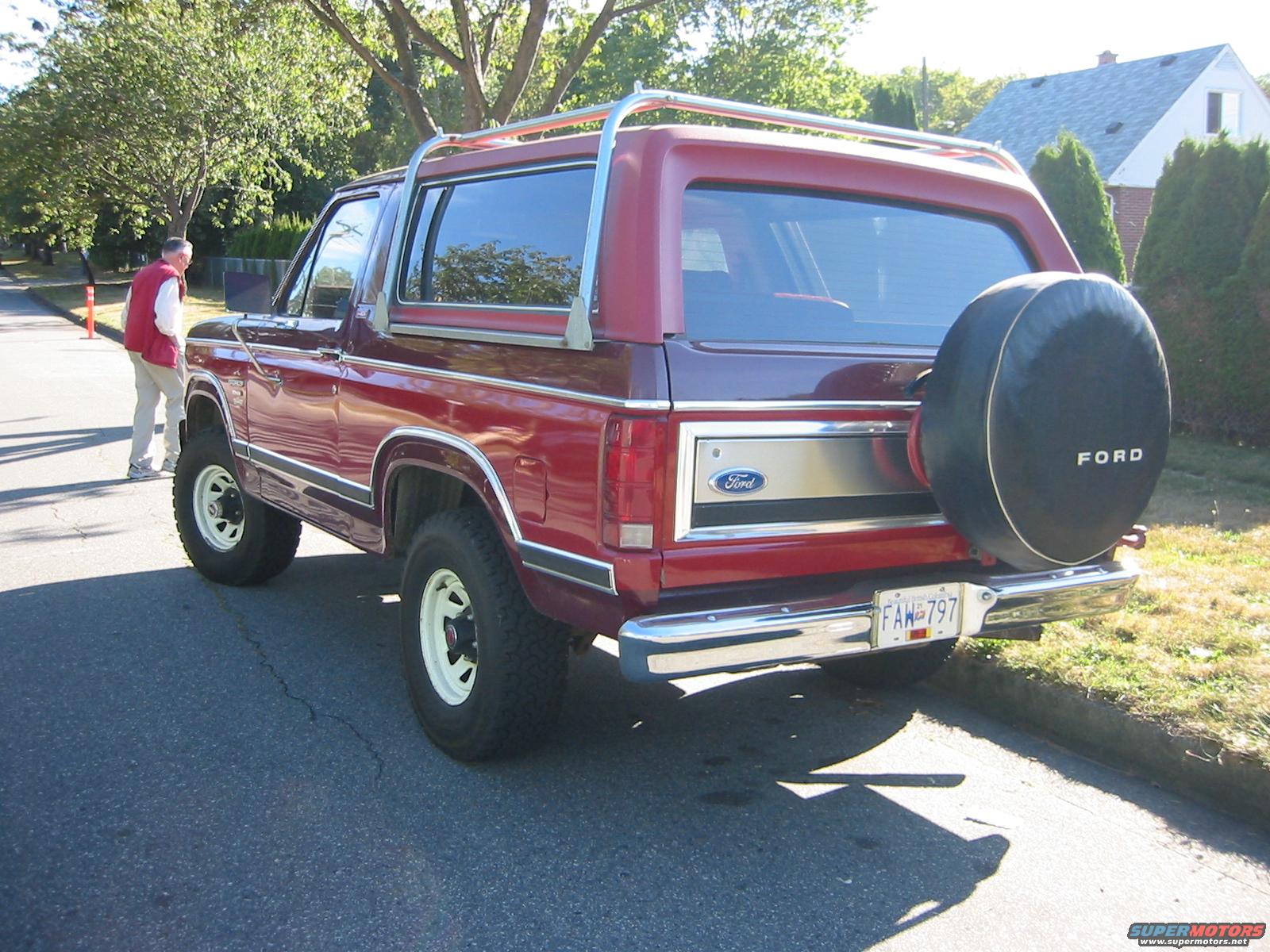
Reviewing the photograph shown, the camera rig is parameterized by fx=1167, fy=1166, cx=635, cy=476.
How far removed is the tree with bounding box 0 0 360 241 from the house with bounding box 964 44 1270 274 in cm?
1923

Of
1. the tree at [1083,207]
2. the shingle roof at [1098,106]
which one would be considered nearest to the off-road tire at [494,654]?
the tree at [1083,207]

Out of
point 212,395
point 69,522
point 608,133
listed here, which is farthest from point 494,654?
point 69,522

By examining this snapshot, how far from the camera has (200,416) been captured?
6652 millimetres

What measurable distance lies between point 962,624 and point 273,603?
378cm

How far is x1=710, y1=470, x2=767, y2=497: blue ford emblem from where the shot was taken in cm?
337

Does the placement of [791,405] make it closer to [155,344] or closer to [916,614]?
[916,614]

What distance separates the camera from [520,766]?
411cm

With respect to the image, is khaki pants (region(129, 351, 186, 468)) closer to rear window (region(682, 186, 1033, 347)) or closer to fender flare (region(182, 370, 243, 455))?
fender flare (region(182, 370, 243, 455))

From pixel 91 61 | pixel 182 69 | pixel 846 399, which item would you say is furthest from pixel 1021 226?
pixel 91 61

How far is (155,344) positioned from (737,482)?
24.8 feet

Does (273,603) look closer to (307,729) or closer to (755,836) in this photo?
(307,729)

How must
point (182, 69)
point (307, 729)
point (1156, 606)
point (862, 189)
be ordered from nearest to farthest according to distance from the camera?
point (862, 189), point (307, 729), point (1156, 606), point (182, 69)

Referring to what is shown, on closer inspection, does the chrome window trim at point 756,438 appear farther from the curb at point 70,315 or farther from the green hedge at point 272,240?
the green hedge at point 272,240

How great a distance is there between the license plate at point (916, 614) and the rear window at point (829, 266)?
2.78 ft
